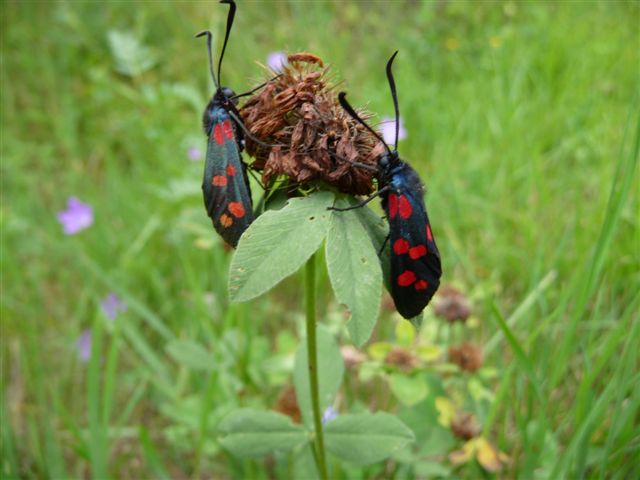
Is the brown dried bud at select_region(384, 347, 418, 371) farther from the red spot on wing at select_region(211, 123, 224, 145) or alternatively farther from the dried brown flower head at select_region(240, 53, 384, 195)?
the red spot on wing at select_region(211, 123, 224, 145)

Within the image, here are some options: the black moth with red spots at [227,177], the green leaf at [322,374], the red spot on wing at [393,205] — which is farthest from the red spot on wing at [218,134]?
the green leaf at [322,374]

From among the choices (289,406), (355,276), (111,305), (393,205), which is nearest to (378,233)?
(393,205)

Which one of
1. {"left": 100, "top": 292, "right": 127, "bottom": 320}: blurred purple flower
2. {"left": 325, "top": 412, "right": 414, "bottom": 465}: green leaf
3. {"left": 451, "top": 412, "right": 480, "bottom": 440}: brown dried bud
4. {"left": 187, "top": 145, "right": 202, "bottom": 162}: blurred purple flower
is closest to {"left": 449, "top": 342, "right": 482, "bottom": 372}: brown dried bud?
{"left": 451, "top": 412, "right": 480, "bottom": 440}: brown dried bud

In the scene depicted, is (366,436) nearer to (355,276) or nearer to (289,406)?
(355,276)

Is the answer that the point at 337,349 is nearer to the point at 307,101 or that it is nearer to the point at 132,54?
the point at 307,101

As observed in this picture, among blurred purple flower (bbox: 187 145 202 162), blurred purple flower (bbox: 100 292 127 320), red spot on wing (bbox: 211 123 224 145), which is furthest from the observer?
blurred purple flower (bbox: 187 145 202 162)

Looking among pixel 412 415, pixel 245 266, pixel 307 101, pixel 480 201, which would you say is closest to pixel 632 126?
pixel 480 201
